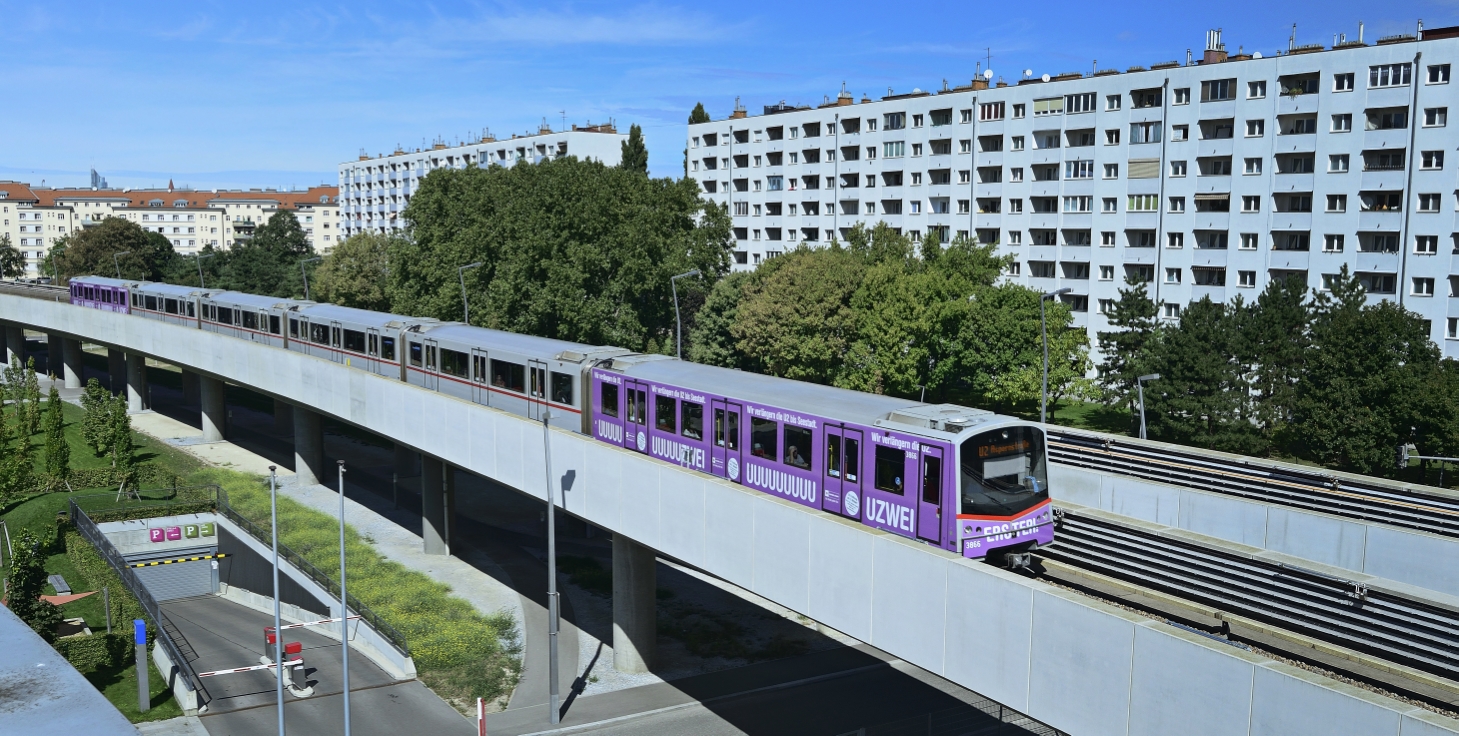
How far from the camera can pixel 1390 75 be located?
54875mm

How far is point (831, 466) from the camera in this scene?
856 inches

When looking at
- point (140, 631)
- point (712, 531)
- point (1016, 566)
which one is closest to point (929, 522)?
point (1016, 566)

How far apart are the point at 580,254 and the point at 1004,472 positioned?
1682 inches

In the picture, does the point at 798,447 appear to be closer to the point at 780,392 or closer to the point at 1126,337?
the point at 780,392

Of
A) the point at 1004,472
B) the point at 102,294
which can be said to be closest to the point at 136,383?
the point at 102,294

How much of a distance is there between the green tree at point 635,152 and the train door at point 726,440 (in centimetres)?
8477

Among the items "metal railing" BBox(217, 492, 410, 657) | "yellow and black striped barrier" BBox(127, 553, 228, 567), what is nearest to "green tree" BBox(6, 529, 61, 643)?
"metal railing" BBox(217, 492, 410, 657)

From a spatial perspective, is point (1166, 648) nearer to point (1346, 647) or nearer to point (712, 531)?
point (1346, 647)

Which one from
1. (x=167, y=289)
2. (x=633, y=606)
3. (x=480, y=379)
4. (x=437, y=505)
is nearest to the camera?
(x=633, y=606)

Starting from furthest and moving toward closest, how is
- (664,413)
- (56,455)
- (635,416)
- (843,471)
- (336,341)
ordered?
(56,455) < (336,341) < (635,416) < (664,413) < (843,471)

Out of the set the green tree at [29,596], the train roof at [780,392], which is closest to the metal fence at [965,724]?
the train roof at [780,392]

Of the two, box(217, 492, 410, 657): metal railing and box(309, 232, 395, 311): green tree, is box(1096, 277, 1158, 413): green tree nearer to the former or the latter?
box(217, 492, 410, 657): metal railing

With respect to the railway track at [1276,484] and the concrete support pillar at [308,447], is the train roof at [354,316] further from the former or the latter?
the railway track at [1276,484]

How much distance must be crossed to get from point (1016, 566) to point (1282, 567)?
4.26 meters
